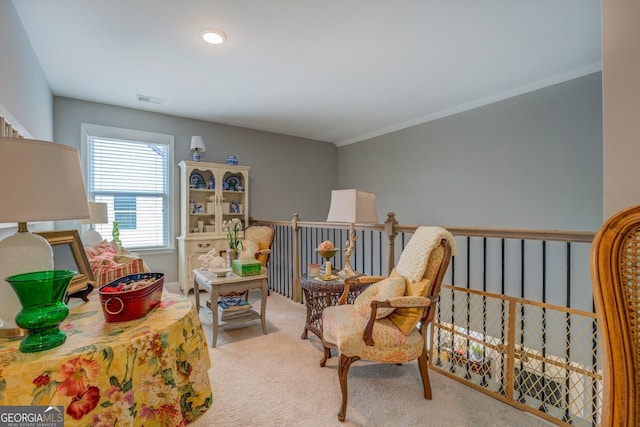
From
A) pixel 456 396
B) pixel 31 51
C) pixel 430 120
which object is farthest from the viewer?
pixel 430 120

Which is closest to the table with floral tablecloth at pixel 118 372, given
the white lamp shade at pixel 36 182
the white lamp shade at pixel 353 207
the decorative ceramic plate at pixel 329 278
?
the white lamp shade at pixel 36 182

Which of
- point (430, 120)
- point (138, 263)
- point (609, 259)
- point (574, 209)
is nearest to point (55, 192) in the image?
point (138, 263)

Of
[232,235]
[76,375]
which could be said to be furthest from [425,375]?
[232,235]

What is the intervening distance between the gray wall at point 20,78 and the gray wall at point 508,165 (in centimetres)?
446

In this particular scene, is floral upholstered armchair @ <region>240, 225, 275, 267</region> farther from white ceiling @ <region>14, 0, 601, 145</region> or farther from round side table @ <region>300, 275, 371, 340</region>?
white ceiling @ <region>14, 0, 601, 145</region>

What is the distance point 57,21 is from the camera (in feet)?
7.25

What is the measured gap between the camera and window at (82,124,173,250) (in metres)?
3.81

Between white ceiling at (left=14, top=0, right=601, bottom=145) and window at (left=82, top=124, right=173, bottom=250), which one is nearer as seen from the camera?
white ceiling at (left=14, top=0, right=601, bottom=145)

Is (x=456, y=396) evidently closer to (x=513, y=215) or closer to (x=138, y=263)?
(x=138, y=263)

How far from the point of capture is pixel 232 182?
468cm

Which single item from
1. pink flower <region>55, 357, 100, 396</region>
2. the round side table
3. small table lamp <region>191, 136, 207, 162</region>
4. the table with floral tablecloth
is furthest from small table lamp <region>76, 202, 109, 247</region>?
pink flower <region>55, 357, 100, 396</region>

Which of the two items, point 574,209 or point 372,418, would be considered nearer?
point 372,418

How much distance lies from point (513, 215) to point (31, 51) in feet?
16.8

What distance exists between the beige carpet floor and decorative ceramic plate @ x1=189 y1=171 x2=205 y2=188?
2581mm
